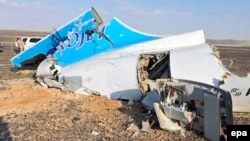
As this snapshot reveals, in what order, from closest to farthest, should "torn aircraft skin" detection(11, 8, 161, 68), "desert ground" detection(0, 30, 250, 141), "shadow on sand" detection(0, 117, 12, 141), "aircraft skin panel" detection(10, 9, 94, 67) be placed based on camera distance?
1. "shadow on sand" detection(0, 117, 12, 141)
2. "desert ground" detection(0, 30, 250, 141)
3. "torn aircraft skin" detection(11, 8, 161, 68)
4. "aircraft skin panel" detection(10, 9, 94, 67)

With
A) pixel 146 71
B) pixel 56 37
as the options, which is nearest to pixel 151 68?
pixel 146 71

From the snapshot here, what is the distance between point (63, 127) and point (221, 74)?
4.31 meters

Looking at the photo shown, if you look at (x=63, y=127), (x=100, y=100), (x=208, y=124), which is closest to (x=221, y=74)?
(x=208, y=124)

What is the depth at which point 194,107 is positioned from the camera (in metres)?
7.84

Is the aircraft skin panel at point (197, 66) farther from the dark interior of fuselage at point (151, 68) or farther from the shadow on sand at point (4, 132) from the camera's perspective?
the shadow on sand at point (4, 132)

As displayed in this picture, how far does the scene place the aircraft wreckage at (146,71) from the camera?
7.73m

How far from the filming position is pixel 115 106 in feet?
33.0

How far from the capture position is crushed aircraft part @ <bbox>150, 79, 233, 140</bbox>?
707 cm

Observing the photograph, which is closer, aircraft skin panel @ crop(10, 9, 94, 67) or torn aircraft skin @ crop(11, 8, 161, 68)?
torn aircraft skin @ crop(11, 8, 161, 68)

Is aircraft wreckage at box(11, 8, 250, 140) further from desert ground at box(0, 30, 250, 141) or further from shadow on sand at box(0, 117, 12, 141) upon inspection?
shadow on sand at box(0, 117, 12, 141)

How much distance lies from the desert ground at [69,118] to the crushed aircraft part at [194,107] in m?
0.27

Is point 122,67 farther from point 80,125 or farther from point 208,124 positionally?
point 208,124

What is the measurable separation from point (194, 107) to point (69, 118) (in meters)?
3.35

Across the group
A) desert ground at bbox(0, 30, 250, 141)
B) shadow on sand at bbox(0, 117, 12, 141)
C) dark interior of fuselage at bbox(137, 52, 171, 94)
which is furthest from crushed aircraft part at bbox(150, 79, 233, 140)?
shadow on sand at bbox(0, 117, 12, 141)
